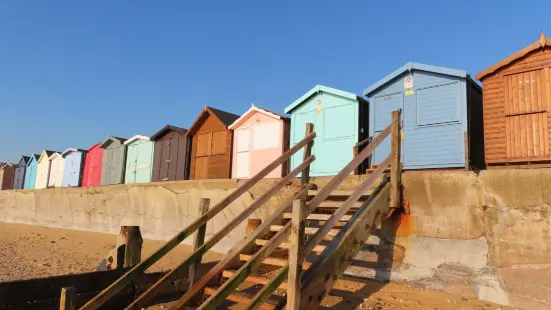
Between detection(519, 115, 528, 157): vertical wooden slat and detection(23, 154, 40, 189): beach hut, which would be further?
detection(23, 154, 40, 189): beach hut

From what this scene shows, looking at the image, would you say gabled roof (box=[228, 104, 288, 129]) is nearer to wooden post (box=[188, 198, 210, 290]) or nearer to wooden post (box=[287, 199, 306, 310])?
wooden post (box=[188, 198, 210, 290])

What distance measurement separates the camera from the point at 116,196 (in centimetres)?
1334

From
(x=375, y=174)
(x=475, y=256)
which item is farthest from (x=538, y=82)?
(x=375, y=174)

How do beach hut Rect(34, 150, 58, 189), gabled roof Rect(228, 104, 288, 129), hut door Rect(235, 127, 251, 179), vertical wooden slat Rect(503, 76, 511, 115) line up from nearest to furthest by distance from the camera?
1. vertical wooden slat Rect(503, 76, 511, 115)
2. gabled roof Rect(228, 104, 288, 129)
3. hut door Rect(235, 127, 251, 179)
4. beach hut Rect(34, 150, 58, 189)

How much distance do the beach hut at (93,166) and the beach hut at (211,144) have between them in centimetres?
896

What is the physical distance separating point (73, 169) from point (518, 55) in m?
25.9

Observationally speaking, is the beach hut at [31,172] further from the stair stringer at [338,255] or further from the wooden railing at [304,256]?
the wooden railing at [304,256]

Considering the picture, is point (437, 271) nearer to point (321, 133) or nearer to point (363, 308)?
point (363, 308)

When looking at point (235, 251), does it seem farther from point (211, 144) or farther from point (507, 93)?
point (211, 144)

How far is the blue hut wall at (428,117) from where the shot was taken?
1014cm

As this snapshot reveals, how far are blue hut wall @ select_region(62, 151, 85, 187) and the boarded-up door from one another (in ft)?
80.0

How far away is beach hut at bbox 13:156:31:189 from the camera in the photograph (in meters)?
31.4

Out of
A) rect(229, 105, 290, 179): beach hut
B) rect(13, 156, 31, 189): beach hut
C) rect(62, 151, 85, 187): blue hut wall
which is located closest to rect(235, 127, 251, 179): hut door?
rect(229, 105, 290, 179): beach hut

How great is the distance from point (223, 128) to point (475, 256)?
487 inches
